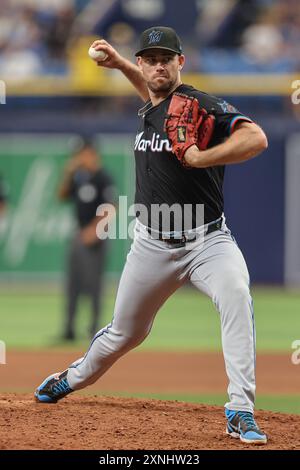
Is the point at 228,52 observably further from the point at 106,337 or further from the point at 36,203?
the point at 106,337

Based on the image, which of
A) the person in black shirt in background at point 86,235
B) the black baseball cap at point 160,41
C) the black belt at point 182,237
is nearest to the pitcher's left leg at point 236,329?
the black belt at point 182,237

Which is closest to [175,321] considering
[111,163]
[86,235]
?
[86,235]

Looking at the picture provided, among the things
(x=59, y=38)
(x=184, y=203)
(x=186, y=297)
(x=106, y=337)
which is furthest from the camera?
(x=59, y=38)

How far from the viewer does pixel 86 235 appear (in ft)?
32.7

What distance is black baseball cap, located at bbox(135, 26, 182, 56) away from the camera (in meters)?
4.90

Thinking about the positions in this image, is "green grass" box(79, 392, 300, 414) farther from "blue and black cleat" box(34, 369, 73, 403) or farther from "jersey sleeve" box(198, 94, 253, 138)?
"jersey sleeve" box(198, 94, 253, 138)

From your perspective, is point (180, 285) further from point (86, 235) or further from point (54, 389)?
point (86, 235)

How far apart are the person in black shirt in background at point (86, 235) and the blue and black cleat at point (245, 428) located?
5104mm

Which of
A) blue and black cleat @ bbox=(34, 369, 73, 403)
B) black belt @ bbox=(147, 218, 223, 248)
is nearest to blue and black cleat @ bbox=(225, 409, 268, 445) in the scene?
black belt @ bbox=(147, 218, 223, 248)

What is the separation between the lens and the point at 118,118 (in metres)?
14.9

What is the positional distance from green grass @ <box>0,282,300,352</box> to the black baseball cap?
4913 millimetres

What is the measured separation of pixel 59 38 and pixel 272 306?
22.1ft
